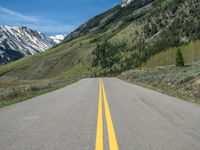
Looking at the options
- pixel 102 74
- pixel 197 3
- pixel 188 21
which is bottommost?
pixel 102 74

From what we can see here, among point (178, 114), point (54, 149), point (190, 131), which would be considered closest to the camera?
point (54, 149)

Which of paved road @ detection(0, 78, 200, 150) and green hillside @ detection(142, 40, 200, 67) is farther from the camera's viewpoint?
green hillside @ detection(142, 40, 200, 67)

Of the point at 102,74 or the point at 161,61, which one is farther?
the point at 102,74

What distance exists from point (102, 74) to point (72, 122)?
531 ft

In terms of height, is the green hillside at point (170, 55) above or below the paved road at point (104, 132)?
above

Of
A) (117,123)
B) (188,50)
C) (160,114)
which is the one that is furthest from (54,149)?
(188,50)

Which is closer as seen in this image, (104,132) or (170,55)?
(104,132)

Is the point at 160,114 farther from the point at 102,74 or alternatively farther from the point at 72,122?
the point at 102,74

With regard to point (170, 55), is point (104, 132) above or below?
below

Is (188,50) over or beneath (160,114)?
over

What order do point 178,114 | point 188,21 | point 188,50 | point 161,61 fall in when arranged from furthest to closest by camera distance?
point 188,21
point 161,61
point 188,50
point 178,114

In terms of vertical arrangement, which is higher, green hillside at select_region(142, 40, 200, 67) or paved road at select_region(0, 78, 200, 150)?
green hillside at select_region(142, 40, 200, 67)

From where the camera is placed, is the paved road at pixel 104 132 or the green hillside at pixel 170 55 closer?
the paved road at pixel 104 132

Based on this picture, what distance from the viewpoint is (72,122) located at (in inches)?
392
